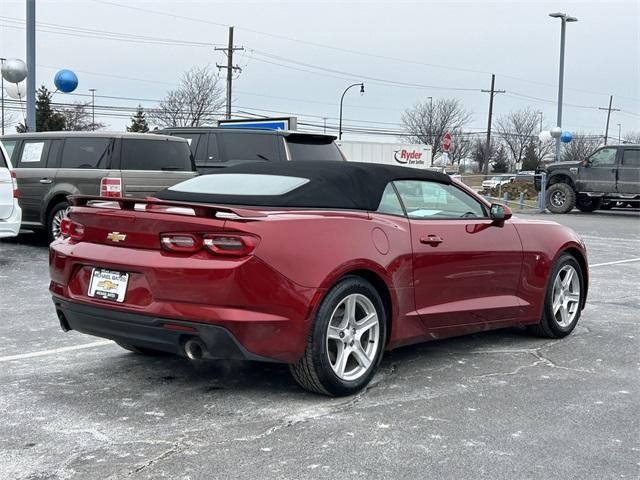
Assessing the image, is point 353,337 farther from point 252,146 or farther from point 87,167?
point 252,146

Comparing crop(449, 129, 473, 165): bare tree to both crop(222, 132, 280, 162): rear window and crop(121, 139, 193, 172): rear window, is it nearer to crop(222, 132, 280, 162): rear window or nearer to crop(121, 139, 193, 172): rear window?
crop(222, 132, 280, 162): rear window

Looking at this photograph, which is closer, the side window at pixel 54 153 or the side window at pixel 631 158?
the side window at pixel 54 153

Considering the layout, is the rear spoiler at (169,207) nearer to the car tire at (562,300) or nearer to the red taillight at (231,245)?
the red taillight at (231,245)

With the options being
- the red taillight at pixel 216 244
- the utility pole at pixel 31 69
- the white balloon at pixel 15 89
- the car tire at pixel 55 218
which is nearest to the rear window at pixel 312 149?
the car tire at pixel 55 218

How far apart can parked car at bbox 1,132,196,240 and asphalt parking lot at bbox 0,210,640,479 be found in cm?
502

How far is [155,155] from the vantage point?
443 inches

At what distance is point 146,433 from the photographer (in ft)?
12.4

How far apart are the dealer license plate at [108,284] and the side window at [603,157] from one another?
2113cm

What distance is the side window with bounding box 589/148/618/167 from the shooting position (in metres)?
22.9

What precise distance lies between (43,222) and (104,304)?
773 centimetres

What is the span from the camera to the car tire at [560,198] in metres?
23.9

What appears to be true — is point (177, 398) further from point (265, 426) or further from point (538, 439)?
point (538, 439)

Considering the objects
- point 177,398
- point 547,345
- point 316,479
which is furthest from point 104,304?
point 547,345

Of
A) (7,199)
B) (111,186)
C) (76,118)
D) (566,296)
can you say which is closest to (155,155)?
(111,186)
